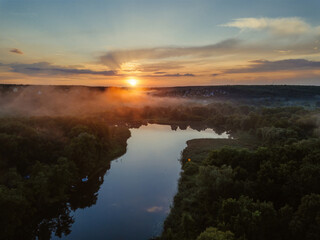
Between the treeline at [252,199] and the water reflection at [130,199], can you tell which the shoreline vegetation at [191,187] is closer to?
the treeline at [252,199]

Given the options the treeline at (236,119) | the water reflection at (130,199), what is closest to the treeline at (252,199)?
the water reflection at (130,199)

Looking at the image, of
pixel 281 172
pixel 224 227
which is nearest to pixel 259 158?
pixel 281 172

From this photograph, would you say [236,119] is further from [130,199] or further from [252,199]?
[252,199]

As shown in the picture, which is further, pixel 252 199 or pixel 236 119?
pixel 236 119

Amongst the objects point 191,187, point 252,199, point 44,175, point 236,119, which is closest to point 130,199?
point 191,187

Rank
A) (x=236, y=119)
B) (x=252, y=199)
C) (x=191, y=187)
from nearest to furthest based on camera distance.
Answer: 1. (x=252, y=199)
2. (x=191, y=187)
3. (x=236, y=119)

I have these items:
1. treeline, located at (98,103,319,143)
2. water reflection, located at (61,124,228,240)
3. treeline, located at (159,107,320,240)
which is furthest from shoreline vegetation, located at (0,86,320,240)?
treeline, located at (98,103,319,143)

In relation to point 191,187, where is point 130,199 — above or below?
below
